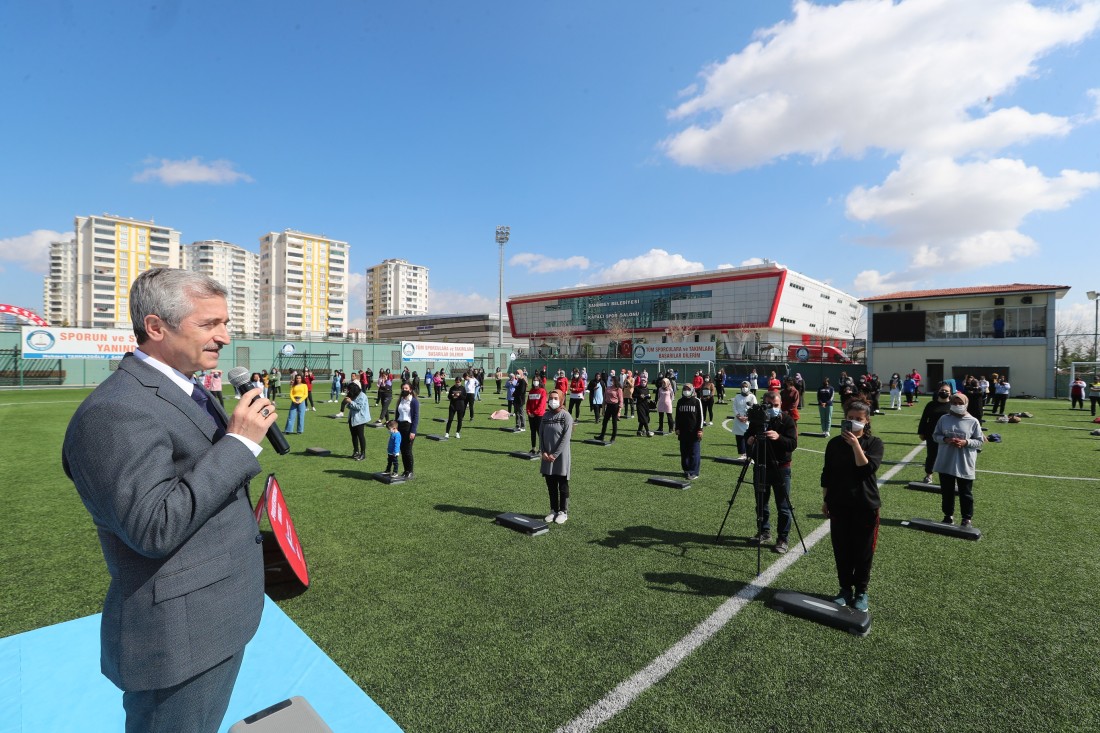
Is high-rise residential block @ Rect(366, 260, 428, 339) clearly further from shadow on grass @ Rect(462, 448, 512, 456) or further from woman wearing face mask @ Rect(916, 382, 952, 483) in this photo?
woman wearing face mask @ Rect(916, 382, 952, 483)

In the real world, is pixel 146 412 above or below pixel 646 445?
above

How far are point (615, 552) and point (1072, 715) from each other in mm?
3867

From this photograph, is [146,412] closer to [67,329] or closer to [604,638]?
[604,638]

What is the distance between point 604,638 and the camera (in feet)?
13.9

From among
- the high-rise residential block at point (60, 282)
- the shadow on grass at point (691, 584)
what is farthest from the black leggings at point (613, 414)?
the high-rise residential block at point (60, 282)

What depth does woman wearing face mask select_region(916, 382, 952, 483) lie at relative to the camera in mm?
8422

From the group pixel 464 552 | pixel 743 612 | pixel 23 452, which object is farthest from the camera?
pixel 23 452

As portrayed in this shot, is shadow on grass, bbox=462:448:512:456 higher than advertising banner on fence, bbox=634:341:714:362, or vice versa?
advertising banner on fence, bbox=634:341:714:362

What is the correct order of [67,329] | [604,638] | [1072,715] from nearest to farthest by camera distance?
[1072,715]
[604,638]
[67,329]

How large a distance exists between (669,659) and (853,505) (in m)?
2.22

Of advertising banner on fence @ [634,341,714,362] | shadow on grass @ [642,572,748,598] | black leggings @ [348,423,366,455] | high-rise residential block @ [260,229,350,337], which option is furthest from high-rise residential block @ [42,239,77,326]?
shadow on grass @ [642,572,748,598]

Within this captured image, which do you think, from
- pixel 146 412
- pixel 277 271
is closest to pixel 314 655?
pixel 146 412

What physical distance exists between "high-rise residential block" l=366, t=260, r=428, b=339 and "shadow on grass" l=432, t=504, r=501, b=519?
159316 mm

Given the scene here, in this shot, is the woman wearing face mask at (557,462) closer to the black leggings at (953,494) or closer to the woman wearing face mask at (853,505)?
the woman wearing face mask at (853,505)
